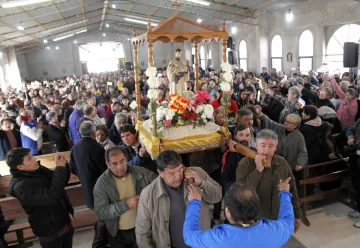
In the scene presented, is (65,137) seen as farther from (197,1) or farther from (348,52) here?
(197,1)

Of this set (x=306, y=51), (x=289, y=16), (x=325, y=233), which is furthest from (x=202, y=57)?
(x=325, y=233)

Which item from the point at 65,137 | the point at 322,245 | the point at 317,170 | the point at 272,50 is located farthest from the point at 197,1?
the point at 322,245

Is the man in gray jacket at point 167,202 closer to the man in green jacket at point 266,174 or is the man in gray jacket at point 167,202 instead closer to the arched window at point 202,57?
the man in green jacket at point 266,174

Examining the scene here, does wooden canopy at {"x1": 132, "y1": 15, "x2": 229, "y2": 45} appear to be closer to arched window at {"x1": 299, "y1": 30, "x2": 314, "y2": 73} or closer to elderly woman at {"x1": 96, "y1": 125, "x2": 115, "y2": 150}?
elderly woman at {"x1": 96, "y1": 125, "x2": 115, "y2": 150}

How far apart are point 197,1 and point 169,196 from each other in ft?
47.9

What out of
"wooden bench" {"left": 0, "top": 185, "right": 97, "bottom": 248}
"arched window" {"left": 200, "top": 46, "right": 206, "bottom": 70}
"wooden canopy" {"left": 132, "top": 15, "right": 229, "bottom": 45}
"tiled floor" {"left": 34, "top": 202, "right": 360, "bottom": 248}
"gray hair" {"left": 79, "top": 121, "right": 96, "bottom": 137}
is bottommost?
"tiled floor" {"left": 34, "top": 202, "right": 360, "bottom": 248}

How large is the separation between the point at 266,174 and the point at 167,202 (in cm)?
96

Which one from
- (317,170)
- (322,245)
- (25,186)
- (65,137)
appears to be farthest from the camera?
(65,137)

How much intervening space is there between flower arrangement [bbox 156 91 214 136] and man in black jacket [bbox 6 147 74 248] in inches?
61.4

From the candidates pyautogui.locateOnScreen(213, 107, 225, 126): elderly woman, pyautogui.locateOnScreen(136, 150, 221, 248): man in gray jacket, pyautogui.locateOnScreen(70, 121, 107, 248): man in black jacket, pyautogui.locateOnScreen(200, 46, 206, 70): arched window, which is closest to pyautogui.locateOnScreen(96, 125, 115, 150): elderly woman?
pyautogui.locateOnScreen(70, 121, 107, 248): man in black jacket

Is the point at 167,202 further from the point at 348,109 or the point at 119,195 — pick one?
the point at 348,109

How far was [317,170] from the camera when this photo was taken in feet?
15.6

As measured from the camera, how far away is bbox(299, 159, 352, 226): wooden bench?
14.4ft

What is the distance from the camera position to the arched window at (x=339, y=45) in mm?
14057
